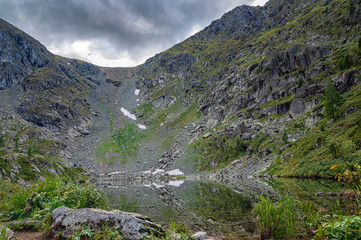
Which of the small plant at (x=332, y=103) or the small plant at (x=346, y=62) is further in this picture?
the small plant at (x=346, y=62)

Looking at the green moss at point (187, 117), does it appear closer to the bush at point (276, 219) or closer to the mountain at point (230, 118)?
the mountain at point (230, 118)

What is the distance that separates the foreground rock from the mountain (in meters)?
35.0

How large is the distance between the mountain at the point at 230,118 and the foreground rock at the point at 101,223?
35.0m

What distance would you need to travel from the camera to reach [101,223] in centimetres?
740

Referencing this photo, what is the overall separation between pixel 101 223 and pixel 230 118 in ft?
418

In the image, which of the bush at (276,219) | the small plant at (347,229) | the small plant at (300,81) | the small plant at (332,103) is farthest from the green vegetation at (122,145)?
the small plant at (347,229)

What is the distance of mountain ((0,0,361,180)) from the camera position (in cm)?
5959

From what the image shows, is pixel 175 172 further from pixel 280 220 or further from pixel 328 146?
pixel 280 220

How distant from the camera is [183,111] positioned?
7279 inches

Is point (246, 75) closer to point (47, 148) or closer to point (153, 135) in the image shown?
point (153, 135)

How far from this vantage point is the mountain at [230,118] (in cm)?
5959

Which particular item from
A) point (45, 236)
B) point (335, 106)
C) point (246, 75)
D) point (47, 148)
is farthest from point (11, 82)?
point (335, 106)

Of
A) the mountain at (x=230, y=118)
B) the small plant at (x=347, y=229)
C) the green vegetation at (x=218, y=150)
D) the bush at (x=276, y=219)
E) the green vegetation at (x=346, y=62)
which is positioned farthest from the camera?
the green vegetation at (x=218, y=150)

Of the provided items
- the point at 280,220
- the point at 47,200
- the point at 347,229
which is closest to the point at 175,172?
the point at 47,200
